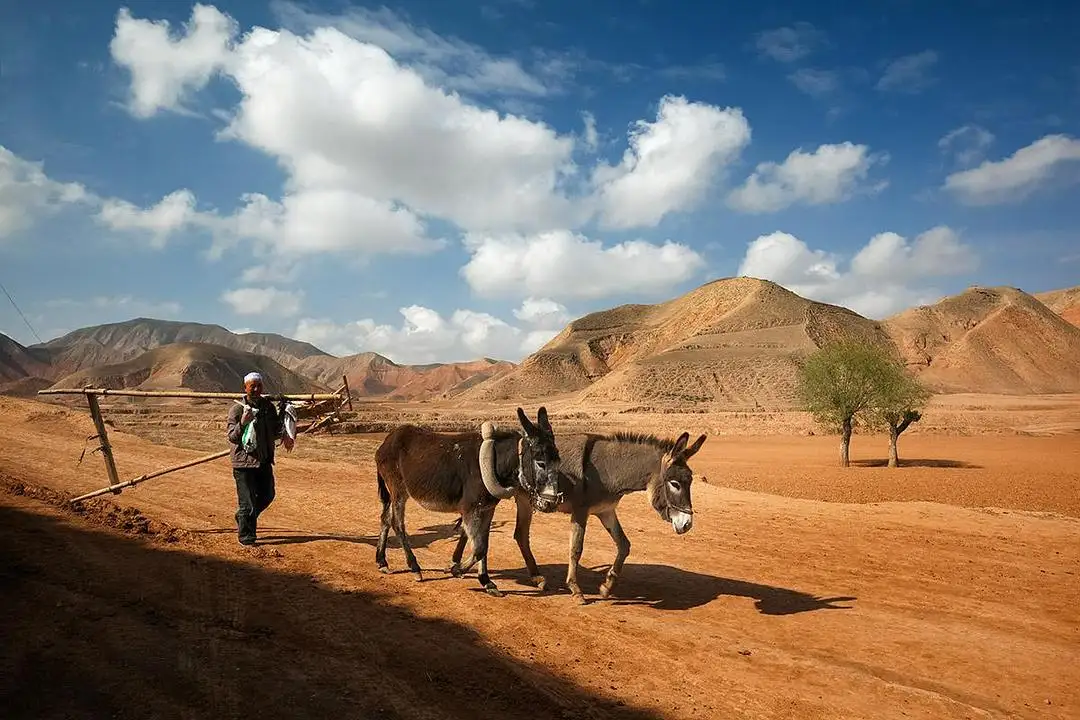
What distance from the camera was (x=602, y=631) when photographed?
23.0ft

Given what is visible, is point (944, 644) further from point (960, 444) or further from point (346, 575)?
point (960, 444)

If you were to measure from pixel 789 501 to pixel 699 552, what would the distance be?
304 inches

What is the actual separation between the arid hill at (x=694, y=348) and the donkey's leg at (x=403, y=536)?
8060 cm

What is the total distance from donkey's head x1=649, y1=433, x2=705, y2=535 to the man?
250 inches

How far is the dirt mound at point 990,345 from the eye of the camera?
380 ft

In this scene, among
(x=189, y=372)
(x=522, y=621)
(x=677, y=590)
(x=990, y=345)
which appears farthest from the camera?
(x=990, y=345)

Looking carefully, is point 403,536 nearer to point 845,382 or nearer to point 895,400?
point 845,382

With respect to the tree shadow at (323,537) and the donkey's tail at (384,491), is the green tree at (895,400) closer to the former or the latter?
the tree shadow at (323,537)

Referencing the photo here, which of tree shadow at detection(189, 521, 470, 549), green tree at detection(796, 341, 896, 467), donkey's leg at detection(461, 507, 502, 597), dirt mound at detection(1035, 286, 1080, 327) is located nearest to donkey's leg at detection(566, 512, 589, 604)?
donkey's leg at detection(461, 507, 502, 597)

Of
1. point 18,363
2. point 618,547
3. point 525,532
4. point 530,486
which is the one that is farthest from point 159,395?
point 18,363

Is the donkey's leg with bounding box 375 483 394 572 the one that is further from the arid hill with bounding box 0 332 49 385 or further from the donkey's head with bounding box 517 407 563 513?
the arid hill with bounding box 0 332 49 385

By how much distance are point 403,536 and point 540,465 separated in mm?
2797

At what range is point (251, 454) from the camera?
10.1 metres

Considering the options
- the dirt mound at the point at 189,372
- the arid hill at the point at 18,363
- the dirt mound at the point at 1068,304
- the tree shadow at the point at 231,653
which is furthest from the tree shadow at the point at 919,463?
the dirt mound at the point at 1068,304
